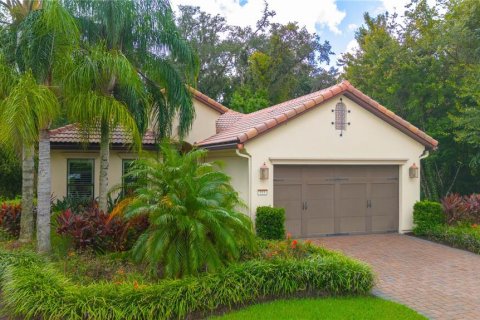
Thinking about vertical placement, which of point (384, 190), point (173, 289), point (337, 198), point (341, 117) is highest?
point (341, 117)

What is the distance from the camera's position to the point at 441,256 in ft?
34.9

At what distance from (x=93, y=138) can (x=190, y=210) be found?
806 cm

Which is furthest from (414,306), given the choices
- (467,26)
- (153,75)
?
(467,26)

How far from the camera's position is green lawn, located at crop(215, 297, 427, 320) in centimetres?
641

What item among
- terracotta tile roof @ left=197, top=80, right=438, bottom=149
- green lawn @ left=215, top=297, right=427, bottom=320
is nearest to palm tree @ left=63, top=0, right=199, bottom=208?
terracotta tile roof @ left=197, top=80, right=438, bottom=149

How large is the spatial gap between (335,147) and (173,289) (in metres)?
7.82

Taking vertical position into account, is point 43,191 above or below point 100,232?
above

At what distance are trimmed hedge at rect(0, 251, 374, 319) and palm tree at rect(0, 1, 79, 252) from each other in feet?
6.84

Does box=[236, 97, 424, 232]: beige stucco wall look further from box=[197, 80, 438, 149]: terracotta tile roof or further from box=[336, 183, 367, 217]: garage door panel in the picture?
box=[336, 183, 367, 217]: garage door panel

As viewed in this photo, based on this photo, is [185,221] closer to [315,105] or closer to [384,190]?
[315,105]

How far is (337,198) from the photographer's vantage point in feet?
43.2

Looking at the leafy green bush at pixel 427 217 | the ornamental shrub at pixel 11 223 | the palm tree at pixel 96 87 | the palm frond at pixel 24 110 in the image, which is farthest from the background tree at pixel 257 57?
the palm frond at pixel 24 110

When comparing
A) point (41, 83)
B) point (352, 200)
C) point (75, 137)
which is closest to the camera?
point (41, 83)

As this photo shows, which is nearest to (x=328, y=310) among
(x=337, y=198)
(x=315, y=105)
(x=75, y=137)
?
(x=337, y=198)
